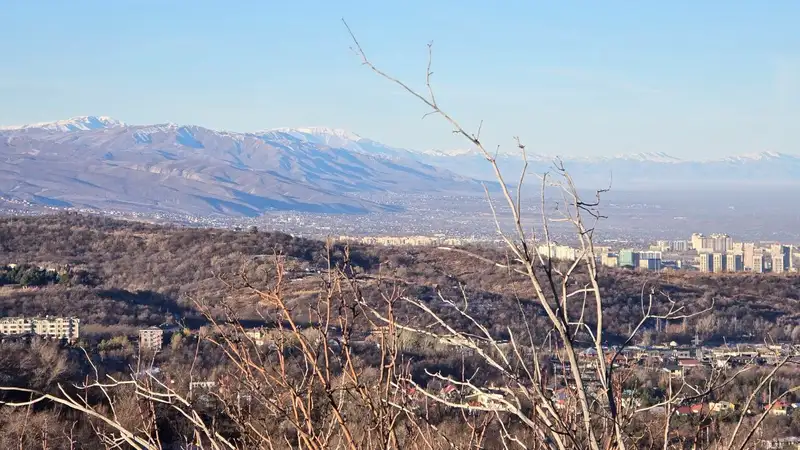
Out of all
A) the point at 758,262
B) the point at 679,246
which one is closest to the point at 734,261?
the point at 758,262

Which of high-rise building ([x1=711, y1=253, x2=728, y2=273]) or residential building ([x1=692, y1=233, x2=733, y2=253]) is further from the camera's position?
residential building ([x1=692, y1=233, x2=733, y2=253])

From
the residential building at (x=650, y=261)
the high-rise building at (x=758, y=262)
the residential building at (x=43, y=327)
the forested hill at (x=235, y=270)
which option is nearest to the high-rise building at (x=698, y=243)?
the high-rise building at (x=758, y=262)

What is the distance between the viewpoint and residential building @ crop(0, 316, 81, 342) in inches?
631

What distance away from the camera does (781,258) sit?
39812 mm

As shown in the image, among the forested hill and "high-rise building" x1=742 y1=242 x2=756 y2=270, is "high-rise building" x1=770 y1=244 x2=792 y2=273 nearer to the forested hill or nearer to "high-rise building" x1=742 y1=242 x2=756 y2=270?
"high-rise building" x1=742 y1=242 x2=756 y2=270

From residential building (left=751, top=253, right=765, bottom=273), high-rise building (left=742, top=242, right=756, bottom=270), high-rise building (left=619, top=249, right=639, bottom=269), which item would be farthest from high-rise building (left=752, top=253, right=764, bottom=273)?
high-rise building (left=619, top=249, right=639, bottom=269)

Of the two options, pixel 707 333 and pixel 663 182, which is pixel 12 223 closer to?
pixel 707 333

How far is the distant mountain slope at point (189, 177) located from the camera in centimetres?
11375

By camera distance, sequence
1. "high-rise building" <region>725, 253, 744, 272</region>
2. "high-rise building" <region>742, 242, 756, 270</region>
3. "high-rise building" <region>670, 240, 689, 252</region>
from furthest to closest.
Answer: "high-rise building" <region>670, 240, 689, 252</region>, "high-rise building" <region>742, 242, 756, 270</region>, "high-rise building" <region>725, 253, 744, 272</region>

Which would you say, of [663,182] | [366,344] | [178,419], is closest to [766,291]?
[366,344]

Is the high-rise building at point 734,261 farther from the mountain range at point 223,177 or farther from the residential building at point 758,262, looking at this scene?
the mountain range at point 223,177

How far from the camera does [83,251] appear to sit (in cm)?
3020

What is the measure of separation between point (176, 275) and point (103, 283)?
2464mm

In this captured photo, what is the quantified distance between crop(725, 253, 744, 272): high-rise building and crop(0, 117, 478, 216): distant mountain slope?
7299 centimetres
